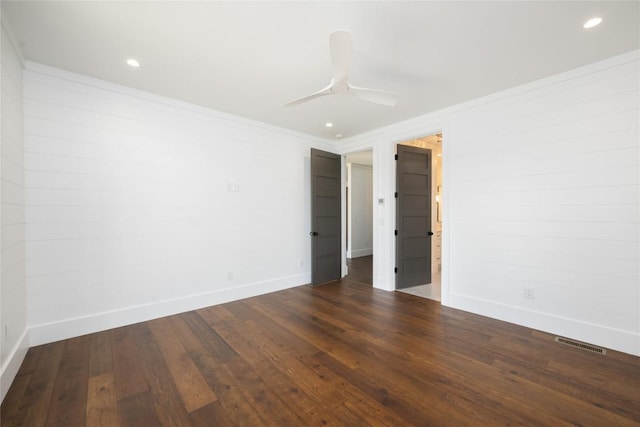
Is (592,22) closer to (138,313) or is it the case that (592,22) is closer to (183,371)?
(183,371)

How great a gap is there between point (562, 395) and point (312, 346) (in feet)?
6.52

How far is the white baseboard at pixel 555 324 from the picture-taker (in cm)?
254

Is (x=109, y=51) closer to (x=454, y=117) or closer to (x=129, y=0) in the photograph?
(x=129, y=0)

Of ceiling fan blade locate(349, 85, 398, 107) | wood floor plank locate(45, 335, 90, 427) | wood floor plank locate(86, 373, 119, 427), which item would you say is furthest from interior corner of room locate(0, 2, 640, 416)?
wood floor plank locate(86, 373, 119, 427)

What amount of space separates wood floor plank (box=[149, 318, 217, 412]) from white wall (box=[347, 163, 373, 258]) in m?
5.48

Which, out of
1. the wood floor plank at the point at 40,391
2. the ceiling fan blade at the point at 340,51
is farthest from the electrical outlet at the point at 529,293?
the wood floor plank at the point at 40,391

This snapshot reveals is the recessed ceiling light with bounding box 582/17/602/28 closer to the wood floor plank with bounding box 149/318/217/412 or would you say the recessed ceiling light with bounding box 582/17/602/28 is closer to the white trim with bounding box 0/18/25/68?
the wood floor plank with bounding box 149/318/217/412

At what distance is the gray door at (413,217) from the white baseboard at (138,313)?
218cm

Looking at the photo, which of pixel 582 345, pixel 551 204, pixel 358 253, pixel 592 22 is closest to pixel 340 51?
pixel 592 22

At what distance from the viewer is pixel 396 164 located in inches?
180

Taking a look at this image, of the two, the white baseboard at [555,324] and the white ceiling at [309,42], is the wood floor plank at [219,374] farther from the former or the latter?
the white baseboard at [555,324]

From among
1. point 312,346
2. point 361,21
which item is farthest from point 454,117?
point 312,346

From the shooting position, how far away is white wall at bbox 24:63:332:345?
2.73 m

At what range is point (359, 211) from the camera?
26.5 feet
